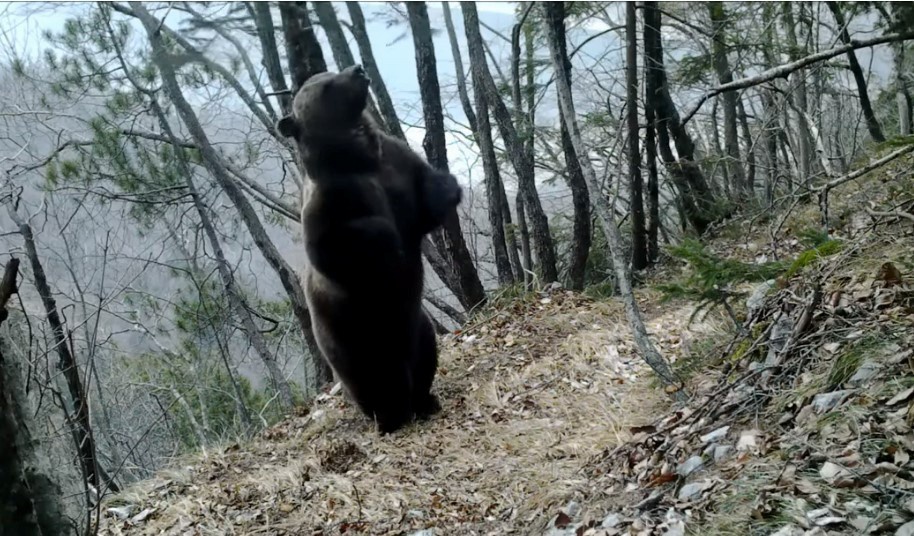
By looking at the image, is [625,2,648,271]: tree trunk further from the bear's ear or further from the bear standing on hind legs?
the bear's ear

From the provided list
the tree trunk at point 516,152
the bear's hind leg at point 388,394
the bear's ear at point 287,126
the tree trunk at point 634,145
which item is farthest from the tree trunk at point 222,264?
the bear's ear at point 287,126

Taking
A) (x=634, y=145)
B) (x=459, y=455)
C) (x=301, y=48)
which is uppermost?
(x=301, y=48)

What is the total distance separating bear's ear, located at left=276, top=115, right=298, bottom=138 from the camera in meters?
5.16

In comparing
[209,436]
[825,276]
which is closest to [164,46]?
[825,276]

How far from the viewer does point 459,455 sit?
511 centimetres

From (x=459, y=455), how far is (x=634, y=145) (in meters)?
4.30

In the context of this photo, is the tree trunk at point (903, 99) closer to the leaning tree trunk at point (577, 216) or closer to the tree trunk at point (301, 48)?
the leaning tree trunk at point (577, 216)

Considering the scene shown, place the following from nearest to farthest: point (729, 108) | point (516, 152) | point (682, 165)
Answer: point (516, 152) < point (682, 165) < point (729, 108)

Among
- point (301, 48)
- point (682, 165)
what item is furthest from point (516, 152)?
point (301, 48)

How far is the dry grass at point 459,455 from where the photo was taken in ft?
14.3

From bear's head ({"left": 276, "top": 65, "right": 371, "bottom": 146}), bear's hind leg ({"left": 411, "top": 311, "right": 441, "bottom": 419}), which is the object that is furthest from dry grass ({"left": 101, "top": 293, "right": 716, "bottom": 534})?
bear's head ({"left": 276, "top": 65, "right": 371, "bottom": 146})

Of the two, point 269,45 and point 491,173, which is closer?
point 269,45

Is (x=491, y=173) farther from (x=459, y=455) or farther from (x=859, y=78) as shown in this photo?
(x=459, y=455)

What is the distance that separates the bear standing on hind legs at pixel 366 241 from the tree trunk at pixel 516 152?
269cm
